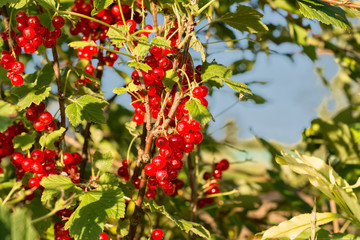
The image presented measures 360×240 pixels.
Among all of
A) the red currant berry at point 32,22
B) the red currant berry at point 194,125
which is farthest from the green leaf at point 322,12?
the red currant berry at point 32,22

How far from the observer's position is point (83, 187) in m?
0.83

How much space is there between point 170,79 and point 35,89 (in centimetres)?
29

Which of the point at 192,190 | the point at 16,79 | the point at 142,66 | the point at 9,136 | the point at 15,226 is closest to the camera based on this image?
the point at 15,226

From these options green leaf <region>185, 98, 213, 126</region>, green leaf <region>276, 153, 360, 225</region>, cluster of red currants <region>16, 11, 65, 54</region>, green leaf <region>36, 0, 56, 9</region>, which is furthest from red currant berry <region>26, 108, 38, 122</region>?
green leaf <region>276, 153, 360, 225</region>

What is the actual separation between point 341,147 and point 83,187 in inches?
32.8

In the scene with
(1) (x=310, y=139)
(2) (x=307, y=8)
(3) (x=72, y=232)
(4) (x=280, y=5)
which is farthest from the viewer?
(1) (x=310, y=139)

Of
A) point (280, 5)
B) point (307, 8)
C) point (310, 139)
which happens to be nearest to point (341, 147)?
point (310, 139)

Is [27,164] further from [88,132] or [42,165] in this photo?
[88,132]

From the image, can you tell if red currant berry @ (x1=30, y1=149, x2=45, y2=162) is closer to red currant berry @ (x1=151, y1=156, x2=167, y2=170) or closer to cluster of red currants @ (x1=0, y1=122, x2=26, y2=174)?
cluster of red currants @ (x1=0, y1=122, x2=26, y2=174)

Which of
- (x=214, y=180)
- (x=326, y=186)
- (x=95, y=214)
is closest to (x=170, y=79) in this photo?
(x=95, y=214)

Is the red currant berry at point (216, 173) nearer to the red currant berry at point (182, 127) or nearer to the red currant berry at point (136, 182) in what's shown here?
the red currant berry at point (136, 182)

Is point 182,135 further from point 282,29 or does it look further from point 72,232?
point 282,29

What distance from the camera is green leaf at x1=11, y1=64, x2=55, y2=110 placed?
2.56 ft

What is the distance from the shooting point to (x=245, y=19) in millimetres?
874
